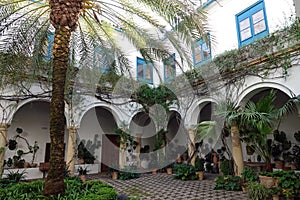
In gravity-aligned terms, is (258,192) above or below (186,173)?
below

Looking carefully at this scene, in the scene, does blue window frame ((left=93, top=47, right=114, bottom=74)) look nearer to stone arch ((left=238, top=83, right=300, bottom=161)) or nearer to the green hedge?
the green hedge

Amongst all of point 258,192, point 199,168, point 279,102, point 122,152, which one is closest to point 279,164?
point 279,102

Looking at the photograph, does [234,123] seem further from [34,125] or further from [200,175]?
[34,125]

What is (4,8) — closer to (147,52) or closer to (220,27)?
(147,52)

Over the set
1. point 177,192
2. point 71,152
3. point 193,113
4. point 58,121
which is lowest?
point 177,192

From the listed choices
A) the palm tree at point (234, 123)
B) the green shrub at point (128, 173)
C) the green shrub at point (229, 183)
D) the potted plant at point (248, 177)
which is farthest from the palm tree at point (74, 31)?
the green shrub at point (128, 173)

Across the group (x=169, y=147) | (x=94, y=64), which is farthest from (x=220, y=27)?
(x=169, y=147)

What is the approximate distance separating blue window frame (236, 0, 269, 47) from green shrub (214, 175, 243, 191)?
535 centimetres

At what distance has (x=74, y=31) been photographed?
5.30m

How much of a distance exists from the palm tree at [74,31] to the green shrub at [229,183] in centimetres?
430

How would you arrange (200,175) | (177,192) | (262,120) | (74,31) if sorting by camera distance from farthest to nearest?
(200,175) → (177,192) → (262,120) → (74,31)

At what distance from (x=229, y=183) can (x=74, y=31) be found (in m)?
6.37

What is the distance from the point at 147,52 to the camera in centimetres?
705

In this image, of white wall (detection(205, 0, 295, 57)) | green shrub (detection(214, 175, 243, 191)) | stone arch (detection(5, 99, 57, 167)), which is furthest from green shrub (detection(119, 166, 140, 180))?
white wall (detection(205, 0, 295, 57))
